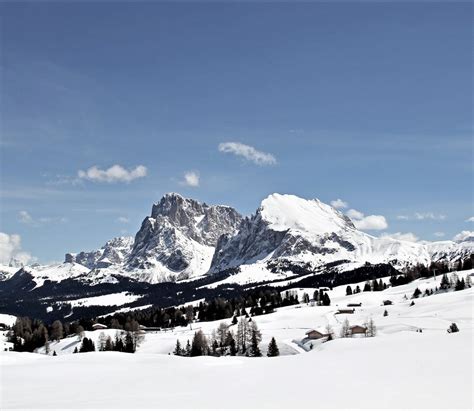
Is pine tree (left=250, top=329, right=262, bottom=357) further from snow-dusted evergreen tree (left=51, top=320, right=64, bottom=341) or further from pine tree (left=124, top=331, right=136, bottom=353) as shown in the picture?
snow-dusted evergreen tree (left=51, top=320, right=64, bottom=341)

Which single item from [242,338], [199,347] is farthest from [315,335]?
[199,347]

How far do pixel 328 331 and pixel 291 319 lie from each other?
173 ft

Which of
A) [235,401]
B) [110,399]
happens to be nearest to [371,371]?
[235,401]

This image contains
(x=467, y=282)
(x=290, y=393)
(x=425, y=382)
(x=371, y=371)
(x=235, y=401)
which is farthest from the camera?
(x=467, y=282)

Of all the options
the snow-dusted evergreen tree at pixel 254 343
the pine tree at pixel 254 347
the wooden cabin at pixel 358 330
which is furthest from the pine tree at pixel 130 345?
the wooden cabin at pixel 358 330

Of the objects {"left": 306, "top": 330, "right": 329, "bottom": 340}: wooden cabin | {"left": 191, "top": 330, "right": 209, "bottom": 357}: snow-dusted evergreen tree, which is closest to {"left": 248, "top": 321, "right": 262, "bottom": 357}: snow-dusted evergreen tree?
{"left": 191, "top": 330, "right": 209, "bottom": 357}: snow-dusted evergreen tree

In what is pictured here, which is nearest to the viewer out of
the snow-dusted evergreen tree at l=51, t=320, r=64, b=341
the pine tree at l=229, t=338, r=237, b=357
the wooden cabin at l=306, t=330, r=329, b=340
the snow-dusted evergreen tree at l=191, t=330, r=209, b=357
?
the pine tree at l=229, t=338, r=237, b=357

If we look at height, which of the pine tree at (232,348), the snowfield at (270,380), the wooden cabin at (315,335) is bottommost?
the pine tree at (232,348)

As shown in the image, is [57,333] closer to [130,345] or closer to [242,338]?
[130,345]

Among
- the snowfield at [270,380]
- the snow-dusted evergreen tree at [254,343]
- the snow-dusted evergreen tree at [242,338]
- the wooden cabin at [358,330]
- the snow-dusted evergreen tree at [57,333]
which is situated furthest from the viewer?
the snow-dusted evergreen tree at [57,333]

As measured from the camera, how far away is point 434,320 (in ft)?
387

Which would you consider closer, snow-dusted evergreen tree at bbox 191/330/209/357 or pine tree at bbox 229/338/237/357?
pine tree at bbox 229/338/237/357

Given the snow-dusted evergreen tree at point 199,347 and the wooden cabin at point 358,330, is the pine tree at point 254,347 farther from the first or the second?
the wooden cabin at point 358,330

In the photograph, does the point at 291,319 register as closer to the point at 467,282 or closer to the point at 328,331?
the point at 328,331
